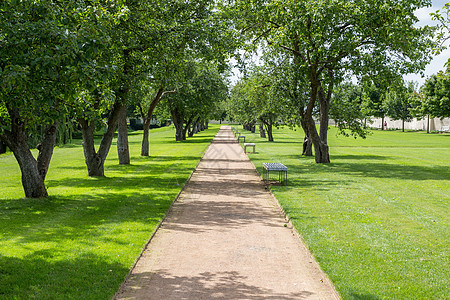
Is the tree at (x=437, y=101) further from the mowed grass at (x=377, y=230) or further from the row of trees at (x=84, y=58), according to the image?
the row of trees at (x=84, y=58)

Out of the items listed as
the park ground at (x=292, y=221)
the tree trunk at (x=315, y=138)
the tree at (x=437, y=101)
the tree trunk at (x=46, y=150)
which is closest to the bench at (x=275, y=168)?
the park ground at (x=292, y=221)

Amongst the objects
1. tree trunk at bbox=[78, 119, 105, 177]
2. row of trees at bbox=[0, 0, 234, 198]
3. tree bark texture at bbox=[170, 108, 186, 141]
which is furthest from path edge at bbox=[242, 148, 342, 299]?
tree bark texture at bbox=[170, 108, 186, 141]

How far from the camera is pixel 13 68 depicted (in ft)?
23.1

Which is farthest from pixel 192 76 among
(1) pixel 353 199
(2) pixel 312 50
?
(1) pixel 353 199

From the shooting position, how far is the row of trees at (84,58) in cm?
742

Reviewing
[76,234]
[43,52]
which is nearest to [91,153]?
[76,234]

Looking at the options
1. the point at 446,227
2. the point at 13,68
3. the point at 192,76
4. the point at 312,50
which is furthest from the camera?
the point at 192,76

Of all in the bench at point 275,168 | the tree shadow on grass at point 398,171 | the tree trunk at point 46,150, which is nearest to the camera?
the tree trunk at point 46,150

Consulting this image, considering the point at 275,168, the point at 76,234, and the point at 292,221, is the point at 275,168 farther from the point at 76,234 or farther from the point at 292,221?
the point at 76,234

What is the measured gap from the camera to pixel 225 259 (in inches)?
278

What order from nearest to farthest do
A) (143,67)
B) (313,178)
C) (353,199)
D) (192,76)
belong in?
(353,199) → (143,67) → (313,178) → (192,76)

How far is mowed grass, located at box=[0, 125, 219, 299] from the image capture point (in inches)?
233

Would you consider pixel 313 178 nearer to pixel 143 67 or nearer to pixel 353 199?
pixel 353 199

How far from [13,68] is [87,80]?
1142 millimetres
